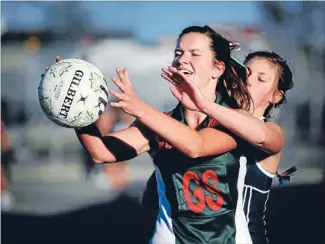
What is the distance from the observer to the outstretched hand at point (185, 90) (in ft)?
10.9

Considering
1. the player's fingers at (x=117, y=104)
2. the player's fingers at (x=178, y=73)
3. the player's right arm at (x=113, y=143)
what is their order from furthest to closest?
the player's right arm at (x=113, y=143), the player's fingers at (x=178, y=73), the player's fingers at (x=117, y=104)

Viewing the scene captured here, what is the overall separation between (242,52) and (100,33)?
16.1m

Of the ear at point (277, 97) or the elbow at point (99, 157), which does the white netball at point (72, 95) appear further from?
the ear at point (277, 97)

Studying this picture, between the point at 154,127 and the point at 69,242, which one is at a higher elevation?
the point at 154,127

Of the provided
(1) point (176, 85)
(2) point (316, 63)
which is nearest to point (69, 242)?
(1) point (176, 85)

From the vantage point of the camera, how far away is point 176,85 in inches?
135

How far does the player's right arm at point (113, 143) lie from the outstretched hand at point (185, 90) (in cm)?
50

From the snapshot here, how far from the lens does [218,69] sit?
12.3ft

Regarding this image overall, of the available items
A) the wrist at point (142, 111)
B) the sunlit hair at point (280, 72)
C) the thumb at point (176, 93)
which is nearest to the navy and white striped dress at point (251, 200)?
the sunlit hair at point (280, 72)

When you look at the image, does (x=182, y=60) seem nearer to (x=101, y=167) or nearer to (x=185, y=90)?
(x=185, y=90)

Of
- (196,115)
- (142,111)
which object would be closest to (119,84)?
(142,111)

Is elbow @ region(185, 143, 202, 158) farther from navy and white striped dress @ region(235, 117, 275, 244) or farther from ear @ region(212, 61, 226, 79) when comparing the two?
ear @ region(212, 61, 226, 79)

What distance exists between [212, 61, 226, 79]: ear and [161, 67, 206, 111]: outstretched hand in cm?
37

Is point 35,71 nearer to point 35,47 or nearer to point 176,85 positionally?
point 35,47
